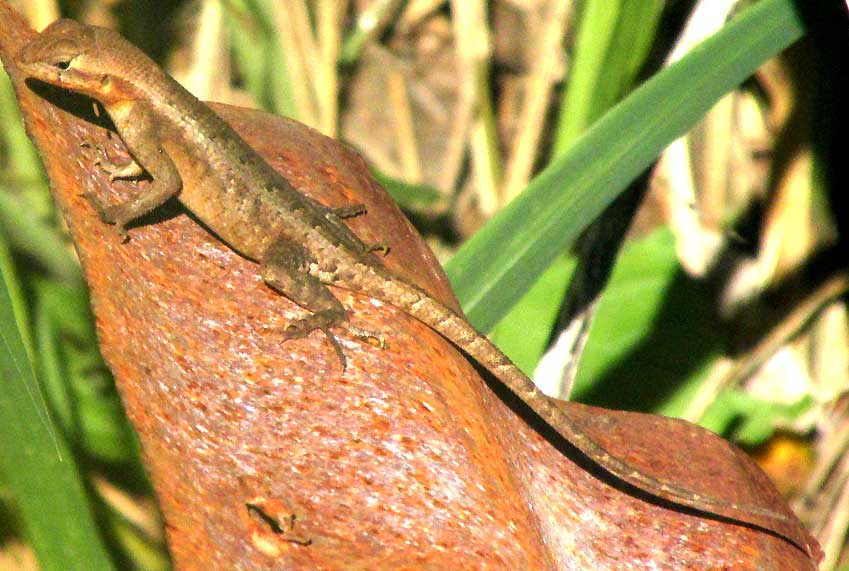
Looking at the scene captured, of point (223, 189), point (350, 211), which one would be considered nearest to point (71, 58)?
point (223, 189)

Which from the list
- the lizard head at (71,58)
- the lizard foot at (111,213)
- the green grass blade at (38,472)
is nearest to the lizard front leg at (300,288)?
the lizard foot at (111,213)

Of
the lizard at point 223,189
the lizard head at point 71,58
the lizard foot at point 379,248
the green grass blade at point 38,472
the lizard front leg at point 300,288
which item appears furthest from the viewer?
the lizard head at point 71,58

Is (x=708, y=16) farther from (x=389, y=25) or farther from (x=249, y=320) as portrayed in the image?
(x=389, y=25)

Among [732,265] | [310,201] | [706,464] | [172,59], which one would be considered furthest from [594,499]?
[172,59]

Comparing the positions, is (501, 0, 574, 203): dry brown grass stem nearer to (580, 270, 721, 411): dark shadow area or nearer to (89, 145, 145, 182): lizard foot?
(580, 270, 721, 411): dark shadow area

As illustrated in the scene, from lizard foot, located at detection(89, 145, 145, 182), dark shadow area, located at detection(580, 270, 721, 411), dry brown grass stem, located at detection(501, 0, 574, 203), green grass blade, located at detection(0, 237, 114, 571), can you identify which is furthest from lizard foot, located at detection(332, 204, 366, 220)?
dry brown grass stem, located at detection(501, 0, 574, 203)

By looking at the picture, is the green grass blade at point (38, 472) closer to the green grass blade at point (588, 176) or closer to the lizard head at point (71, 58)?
the green grass blade at point (588, 176)

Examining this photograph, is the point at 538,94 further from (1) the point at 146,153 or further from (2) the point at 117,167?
(2) the point at 117,167
